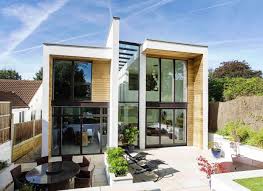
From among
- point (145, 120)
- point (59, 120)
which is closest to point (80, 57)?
point (59, 120)

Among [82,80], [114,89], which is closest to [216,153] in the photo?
[114,89]

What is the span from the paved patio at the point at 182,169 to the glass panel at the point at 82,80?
5.38 m

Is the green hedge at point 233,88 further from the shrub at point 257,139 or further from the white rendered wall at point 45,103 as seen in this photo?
the white rendered wall at point 45,103

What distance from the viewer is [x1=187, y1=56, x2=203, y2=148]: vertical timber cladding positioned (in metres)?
14.4

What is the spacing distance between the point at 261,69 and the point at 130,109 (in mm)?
32622

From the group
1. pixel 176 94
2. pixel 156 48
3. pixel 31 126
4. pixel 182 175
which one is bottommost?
pixel 182 175

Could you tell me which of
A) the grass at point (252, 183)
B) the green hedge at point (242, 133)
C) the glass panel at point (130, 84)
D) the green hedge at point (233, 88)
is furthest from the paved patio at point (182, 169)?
the green hedge at point (233, 88)

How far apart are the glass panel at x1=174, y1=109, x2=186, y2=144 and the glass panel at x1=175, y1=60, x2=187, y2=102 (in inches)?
36.4

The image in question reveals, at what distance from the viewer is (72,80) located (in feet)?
42.8

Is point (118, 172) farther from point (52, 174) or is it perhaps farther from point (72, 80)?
point (72, 80)

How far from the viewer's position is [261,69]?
37.2m

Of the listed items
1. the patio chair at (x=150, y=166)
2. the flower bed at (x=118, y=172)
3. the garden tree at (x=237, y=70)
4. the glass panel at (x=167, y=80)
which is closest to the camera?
the flower bed at (x=118, y=172)

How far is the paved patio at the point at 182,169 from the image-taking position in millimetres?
7941

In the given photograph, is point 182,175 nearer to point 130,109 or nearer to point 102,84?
point 130,109
